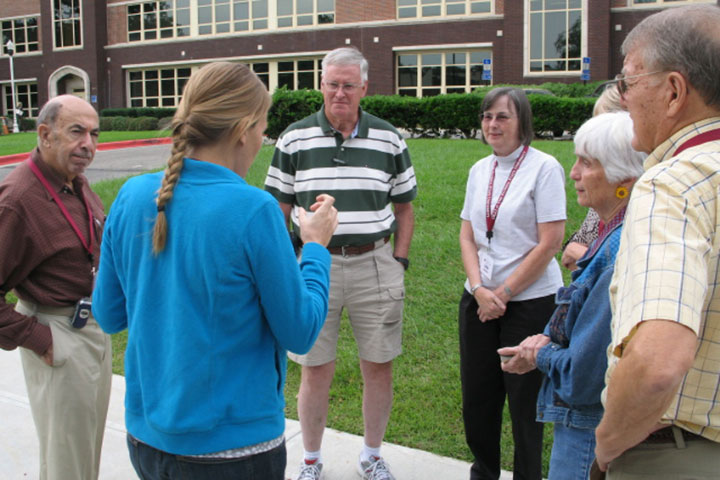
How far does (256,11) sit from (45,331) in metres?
40.0

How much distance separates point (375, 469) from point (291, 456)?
58 cm

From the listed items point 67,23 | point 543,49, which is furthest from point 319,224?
point 67,23

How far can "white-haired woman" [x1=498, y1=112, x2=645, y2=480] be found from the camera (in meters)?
1.98

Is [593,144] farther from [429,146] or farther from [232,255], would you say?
[429,146]

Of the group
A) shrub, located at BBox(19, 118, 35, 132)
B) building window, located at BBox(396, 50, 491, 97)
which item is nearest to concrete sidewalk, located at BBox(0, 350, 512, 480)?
building window, located at BBox(396, 50, 491, 97)

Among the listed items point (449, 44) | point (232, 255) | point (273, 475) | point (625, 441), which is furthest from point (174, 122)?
point (449, 44)

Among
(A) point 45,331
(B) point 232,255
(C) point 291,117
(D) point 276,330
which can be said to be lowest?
(A) point 45,331

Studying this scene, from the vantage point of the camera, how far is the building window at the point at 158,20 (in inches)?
1670

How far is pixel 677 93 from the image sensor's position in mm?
1475

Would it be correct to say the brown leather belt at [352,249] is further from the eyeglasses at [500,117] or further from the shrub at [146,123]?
the shrub at [146,123]

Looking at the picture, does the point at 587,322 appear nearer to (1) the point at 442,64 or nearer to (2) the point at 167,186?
(2) the point at 167,186

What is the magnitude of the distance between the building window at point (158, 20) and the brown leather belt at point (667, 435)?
146 feet

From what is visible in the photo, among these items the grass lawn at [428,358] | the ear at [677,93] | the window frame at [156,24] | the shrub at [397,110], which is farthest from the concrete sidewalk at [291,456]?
the window frame at [156,24]

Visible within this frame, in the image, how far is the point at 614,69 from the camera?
33.0m
